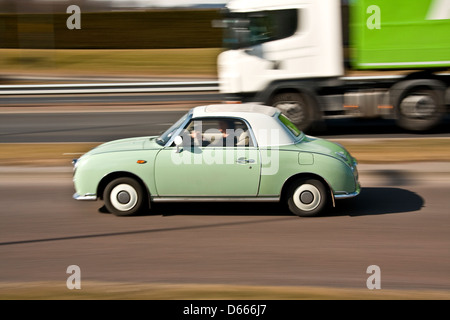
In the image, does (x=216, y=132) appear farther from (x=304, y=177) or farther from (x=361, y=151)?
(x=361, y=151)

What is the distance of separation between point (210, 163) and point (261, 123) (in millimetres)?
812

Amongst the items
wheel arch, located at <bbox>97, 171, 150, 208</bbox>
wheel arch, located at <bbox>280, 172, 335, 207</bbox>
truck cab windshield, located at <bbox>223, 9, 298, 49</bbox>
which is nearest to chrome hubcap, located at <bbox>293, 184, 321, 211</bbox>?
wheel arch, located at <bbox>280, 172, 335, 207</bbox>

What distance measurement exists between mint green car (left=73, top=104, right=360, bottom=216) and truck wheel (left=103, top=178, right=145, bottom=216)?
0.04 feet

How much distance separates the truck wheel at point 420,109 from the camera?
1416 cm

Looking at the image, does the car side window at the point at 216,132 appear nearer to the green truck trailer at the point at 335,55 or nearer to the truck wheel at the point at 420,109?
the green truck trailer at the point at 335,55

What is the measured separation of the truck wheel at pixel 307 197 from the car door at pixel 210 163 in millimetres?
471

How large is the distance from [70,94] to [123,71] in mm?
12585

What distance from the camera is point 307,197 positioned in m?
7.92

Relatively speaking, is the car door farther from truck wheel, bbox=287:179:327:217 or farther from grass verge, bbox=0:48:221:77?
grass verge, bbox=0:48:221:77

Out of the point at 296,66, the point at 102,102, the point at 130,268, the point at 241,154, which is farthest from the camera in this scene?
the point at 102,102

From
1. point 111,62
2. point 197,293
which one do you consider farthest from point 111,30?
point 197,293

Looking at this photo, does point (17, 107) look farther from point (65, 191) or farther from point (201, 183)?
point (201, 183)

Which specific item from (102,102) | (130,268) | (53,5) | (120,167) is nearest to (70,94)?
(102,102)

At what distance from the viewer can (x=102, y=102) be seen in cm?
2122
